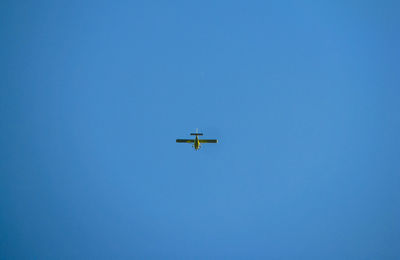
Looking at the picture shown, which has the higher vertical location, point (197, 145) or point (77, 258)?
point (197, 145)

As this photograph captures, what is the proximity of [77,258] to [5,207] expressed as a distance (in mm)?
26684

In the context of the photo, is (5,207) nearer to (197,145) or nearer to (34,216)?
(34,216)

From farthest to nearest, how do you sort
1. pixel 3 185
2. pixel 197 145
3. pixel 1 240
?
1. pixel 3 185
2. pixel 1 240
3. pixel 197 145

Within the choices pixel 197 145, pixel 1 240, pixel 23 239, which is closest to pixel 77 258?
pixel 23 239

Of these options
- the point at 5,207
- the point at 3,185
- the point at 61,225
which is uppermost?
the point at 3,185

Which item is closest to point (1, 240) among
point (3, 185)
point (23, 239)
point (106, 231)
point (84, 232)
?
point (23, 239)

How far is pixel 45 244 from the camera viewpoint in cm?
6425

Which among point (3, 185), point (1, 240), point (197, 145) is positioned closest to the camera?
point (197, 145)

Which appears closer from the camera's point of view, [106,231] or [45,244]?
[45,244]

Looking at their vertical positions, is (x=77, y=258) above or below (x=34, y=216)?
below

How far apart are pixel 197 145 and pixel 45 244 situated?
64307mm

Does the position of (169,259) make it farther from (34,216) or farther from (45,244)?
(34,216)

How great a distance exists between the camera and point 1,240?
2445 inches

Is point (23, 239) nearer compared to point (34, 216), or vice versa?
point (23, 239)
